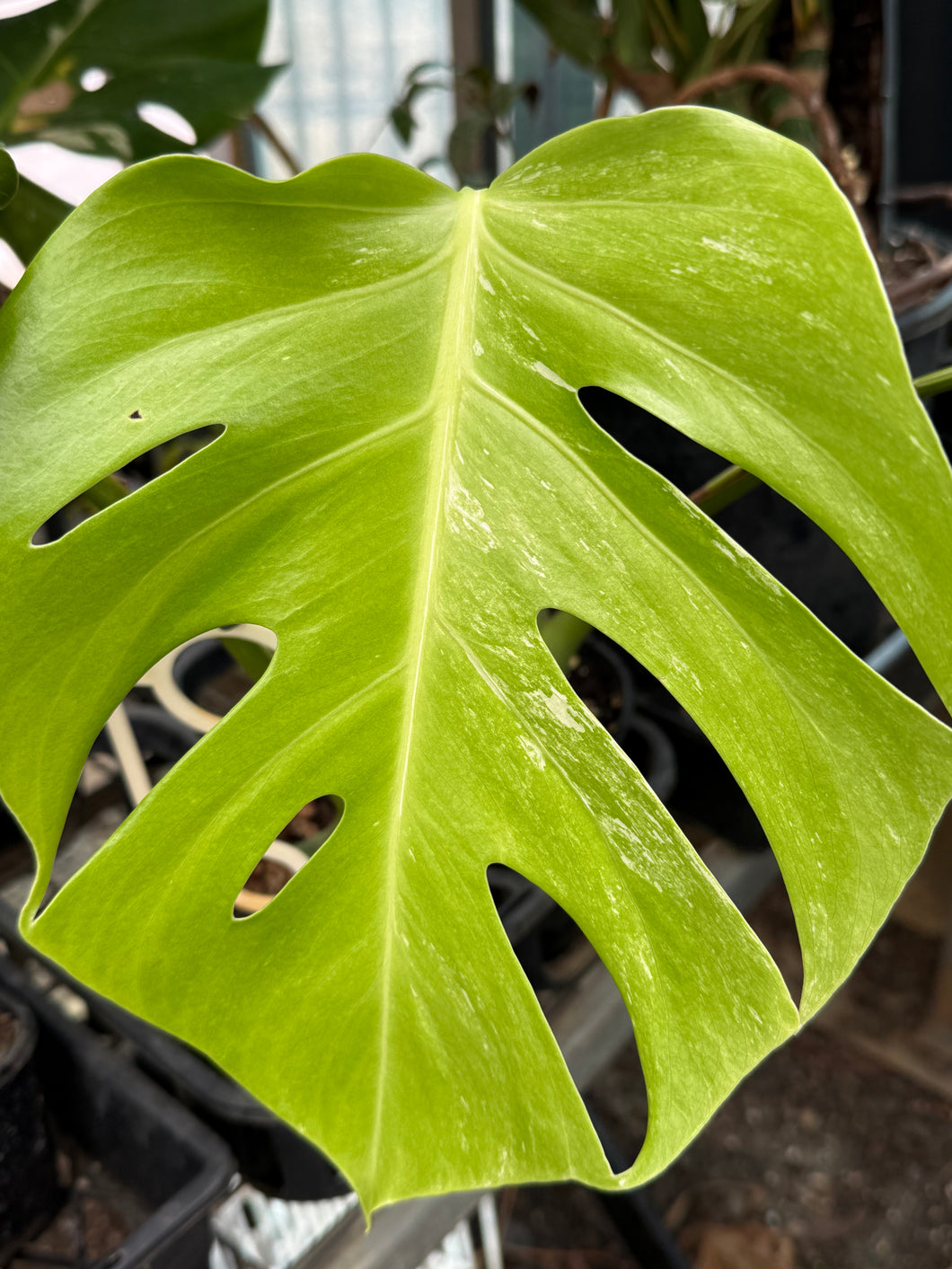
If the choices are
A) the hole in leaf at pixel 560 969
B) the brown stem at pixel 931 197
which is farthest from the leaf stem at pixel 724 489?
the brown stem at pixel 931 197

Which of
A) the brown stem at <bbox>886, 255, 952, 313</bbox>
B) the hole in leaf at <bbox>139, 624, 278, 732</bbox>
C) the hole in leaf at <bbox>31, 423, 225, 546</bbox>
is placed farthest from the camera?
the hole in leaf at <bbox>31, 423, 225, 546</bbox>

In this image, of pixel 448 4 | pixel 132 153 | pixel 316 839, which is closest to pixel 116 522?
pixel 316 839

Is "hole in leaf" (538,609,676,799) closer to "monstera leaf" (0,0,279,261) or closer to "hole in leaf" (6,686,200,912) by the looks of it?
"hole in leaf" (6,686,200,912)

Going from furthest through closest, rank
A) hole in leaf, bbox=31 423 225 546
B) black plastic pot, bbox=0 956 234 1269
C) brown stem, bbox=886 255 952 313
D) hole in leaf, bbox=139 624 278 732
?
hole in leaf, bbox=31 423 225 546
brown stem, bbox=886 255 952 313
hole in leaf, bbox=139 624 278 732
black plastic pot, bbox=0 956 234 1269

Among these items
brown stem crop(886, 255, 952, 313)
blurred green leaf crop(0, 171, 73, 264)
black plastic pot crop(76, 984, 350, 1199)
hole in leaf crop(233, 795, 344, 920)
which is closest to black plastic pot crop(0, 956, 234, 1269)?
black plastic pot crop(76, 984, 350, 1199)

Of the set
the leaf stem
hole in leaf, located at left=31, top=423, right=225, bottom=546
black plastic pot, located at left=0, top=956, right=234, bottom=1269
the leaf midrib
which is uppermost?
hole in leaf, located at left=31, top=423, right=225, bottom=546

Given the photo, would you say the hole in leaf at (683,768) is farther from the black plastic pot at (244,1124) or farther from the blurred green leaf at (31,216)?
the blurred green leaf at (31,216)
